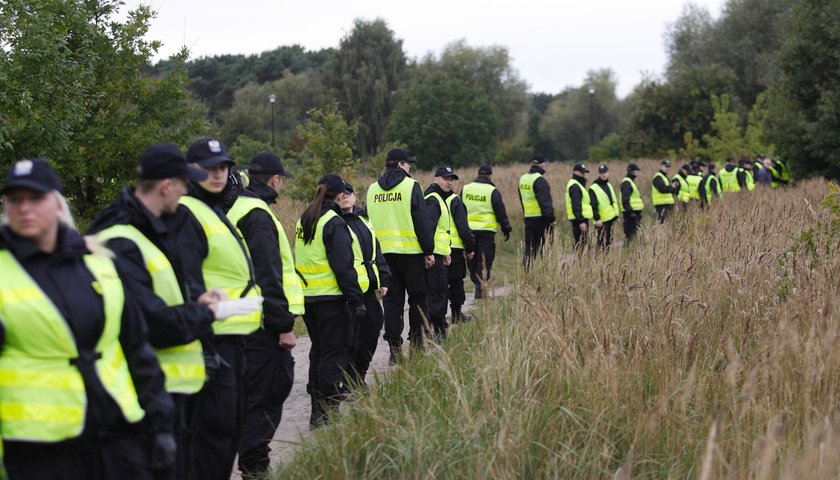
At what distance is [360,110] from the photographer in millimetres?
63281

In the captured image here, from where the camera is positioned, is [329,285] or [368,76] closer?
[329,285]

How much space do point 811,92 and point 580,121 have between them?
51.3 metres

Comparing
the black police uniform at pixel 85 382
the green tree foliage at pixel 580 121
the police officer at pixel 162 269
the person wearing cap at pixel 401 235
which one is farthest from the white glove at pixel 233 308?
the green tree foliage at pixel 580 121

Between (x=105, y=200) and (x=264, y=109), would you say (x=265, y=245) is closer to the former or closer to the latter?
(x=105, y=200)

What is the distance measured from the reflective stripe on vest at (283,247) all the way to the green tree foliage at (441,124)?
49.4 m

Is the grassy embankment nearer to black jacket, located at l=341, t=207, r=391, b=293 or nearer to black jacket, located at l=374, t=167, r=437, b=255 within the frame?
black jacket, located at l=341, t=207, r=391, b=293

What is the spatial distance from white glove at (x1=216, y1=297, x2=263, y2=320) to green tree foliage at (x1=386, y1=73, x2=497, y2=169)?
167 feet

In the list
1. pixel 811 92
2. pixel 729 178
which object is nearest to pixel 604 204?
pixel 729 178

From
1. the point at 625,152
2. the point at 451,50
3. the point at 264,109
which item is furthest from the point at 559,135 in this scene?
the point at 625,152

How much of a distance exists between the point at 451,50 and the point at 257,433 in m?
68.7

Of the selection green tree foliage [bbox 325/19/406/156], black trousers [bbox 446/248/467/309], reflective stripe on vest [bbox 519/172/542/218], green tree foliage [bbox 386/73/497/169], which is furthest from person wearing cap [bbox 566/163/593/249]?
green tree foliage [bbox 325/19/406/156]

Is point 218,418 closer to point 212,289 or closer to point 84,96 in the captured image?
point 212,289

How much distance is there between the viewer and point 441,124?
5541cm

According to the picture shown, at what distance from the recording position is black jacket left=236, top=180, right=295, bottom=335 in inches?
215
